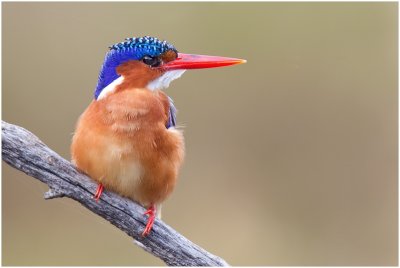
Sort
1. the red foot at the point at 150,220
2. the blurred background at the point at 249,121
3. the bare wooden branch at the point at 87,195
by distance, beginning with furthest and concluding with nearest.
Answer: the blurred background at the point at 249,121, the red foot at the point at 150,220, the bare wooden branch at the point at 87,195

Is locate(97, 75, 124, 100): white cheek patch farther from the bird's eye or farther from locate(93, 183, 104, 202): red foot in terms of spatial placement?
locate(93, 183, 104, 202): red foot

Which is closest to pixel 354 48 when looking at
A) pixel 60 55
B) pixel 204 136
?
pixel 204 136

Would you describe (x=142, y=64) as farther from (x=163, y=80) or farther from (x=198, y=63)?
(x=198, y=63)

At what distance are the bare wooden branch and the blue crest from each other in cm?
40

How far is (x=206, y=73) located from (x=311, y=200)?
4.33 ft

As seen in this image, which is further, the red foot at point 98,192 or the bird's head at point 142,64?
the bird's head at point 142,64

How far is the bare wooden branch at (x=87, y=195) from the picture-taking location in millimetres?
3305

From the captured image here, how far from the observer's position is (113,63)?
139 inches

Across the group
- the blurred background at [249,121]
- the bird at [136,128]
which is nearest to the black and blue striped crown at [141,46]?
the bird at [136,128]

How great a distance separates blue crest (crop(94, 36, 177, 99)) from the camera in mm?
3506

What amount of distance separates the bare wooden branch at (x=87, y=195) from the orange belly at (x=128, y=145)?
58mm

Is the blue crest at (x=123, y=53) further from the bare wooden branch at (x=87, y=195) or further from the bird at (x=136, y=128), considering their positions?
the bare wooden branch at (x=87, y=195)

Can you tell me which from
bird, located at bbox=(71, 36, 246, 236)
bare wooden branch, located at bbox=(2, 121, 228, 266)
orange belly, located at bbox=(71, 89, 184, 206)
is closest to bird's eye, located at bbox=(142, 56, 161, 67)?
bird, located at bbox=(71, 36, 246, 236)

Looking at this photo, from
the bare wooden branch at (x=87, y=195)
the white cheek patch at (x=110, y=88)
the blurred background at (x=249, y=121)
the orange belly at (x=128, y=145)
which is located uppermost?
the blurred background at (x=249, y=121)
